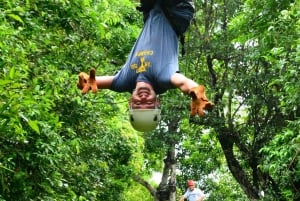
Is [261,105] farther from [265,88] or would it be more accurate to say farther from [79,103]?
[79,103]

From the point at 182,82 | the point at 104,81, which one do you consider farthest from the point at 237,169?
the point at 182,82

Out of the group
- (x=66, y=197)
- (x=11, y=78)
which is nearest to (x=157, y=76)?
(x=11, y=78)

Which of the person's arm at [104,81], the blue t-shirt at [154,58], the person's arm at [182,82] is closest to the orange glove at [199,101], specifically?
the person's arm at [182,82]

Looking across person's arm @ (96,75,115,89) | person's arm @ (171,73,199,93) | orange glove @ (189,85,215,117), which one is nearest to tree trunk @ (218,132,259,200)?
person's arm @ (96,75,115,89)

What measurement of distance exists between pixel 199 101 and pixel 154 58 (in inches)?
13.4

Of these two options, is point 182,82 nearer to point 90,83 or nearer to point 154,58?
point 154,58

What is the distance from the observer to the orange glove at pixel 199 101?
2000 mm

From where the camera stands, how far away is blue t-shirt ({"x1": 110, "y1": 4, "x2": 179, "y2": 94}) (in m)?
2.24

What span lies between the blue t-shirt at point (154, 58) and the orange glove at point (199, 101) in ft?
0.58

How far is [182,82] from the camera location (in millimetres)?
2113

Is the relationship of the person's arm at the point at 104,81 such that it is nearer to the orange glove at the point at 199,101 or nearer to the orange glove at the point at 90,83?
the orange glove at the point at 90,83

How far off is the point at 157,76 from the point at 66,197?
211cm

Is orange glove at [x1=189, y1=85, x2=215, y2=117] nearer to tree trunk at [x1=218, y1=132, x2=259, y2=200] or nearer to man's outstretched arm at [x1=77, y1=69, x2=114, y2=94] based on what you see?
man's outstretched arm at [x1=77, y1=69, x2=114, y2=94]

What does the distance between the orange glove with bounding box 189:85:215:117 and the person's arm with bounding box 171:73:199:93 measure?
0.09 feet
